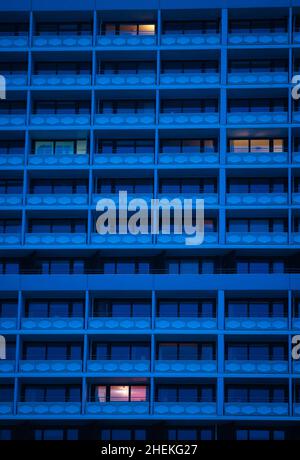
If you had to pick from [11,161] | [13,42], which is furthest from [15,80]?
[11,161]

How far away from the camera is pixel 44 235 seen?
64125mm

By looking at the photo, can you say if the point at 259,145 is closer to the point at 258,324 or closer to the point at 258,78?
the point at 258,78

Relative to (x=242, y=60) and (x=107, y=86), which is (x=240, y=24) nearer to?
(x=242, y=60)

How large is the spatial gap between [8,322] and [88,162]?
46.1 ft

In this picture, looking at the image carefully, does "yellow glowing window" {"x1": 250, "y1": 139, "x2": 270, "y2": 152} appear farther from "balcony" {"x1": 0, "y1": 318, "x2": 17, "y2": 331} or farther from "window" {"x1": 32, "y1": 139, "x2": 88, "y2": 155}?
"balcony" {"x1": 0, "y1": 318, "x2": 17, "y2": 331}

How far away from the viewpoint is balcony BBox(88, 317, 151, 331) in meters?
60.8

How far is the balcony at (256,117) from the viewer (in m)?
64.9

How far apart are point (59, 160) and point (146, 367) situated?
701 inches

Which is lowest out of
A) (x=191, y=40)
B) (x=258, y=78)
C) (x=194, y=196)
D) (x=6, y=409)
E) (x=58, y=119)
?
(x=6, y=409)

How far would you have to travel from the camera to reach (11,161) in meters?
65.1

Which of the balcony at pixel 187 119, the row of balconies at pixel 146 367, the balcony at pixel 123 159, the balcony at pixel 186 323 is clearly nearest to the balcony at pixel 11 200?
the balcony at pixel 123 159

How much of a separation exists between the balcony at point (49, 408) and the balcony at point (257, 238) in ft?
56.0

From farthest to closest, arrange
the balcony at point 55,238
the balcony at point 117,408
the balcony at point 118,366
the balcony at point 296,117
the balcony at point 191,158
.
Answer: the balcony at point 191,158, the balcony at point 296,117, the balcony at point 55,238, the balcony at point 118,366, the balcony at point 117,408

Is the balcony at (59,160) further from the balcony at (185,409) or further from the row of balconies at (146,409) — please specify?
the balcony at (185,409)
